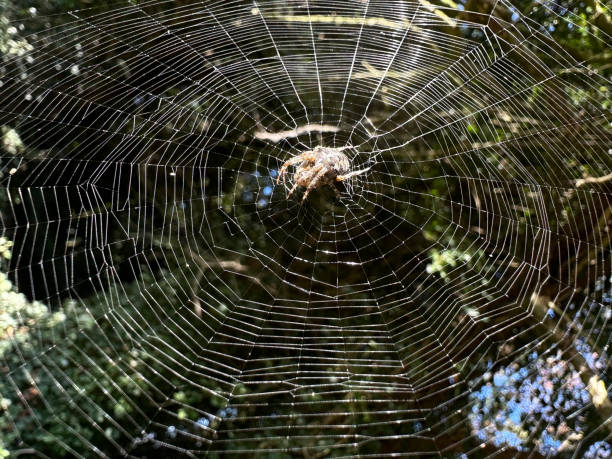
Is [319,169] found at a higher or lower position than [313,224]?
higher

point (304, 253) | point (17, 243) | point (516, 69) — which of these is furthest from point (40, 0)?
point (516, 69)

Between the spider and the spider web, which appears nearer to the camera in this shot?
the spider web

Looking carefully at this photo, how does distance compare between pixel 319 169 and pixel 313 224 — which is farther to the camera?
pixel 313 224

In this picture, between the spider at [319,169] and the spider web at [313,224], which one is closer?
the spider web at [313,224]

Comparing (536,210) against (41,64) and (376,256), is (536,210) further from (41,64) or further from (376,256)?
(41,64)
